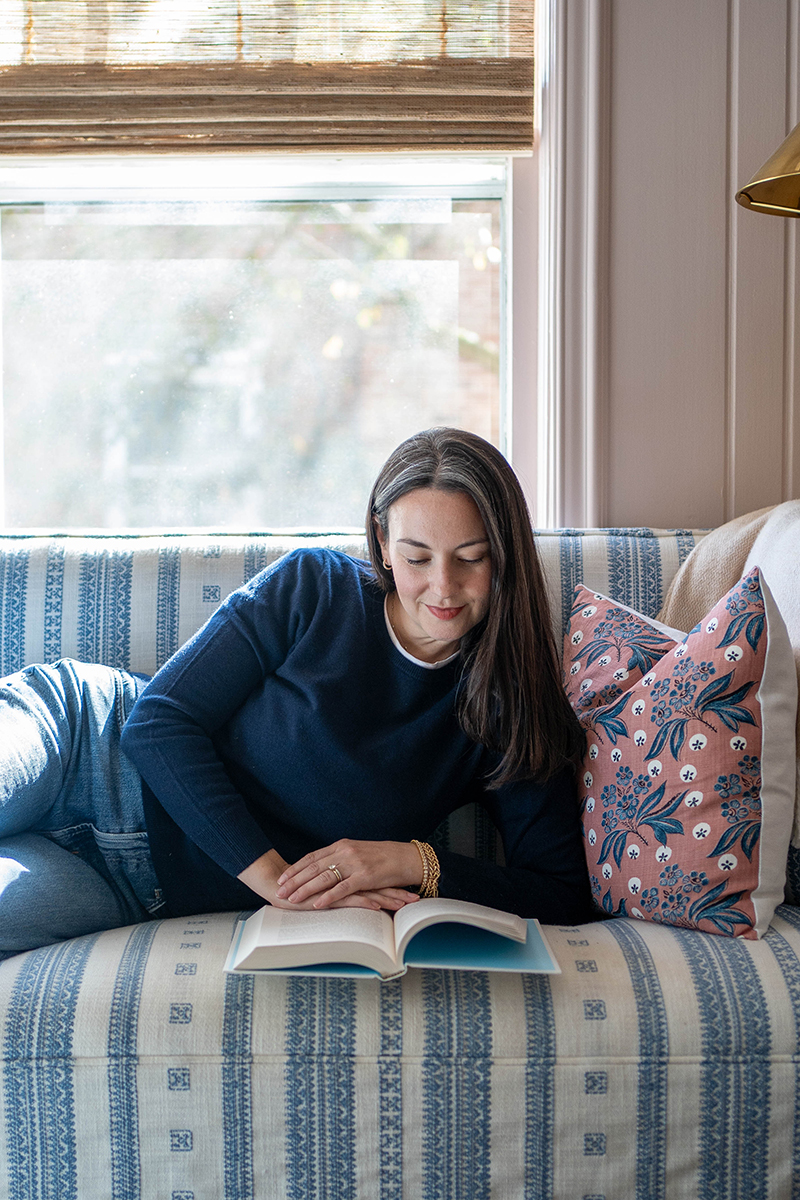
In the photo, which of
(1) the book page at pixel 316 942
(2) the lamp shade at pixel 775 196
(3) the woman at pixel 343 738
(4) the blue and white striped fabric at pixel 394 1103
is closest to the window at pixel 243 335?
(2) the lamp shade at pixel 775 196

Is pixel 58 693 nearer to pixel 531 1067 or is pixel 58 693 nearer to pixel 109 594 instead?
pixel 109 594

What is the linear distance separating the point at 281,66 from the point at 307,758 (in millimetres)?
1461

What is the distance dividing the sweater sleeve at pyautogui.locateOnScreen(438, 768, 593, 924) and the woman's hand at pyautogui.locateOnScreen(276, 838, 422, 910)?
0.05 metres

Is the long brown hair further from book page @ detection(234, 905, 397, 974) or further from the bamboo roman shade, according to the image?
the bamboo roman shade

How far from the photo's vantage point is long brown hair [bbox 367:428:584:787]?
1.24m

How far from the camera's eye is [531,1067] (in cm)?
95

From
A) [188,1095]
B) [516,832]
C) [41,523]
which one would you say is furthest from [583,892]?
[41,523]

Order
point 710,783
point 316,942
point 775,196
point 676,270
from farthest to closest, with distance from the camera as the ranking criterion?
point 676,270
point 775,196
point 710,783
point 316,942

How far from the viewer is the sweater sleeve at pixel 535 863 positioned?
3.84 ft

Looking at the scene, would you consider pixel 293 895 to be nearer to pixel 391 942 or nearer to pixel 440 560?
pixel 391 942

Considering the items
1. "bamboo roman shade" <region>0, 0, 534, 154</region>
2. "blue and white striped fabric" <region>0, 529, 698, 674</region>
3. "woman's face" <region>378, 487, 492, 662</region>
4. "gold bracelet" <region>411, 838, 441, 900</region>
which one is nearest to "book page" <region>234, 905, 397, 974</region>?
"gold bracelet" <region>411, 838, 441, 900</region>

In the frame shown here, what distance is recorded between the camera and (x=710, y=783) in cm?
111

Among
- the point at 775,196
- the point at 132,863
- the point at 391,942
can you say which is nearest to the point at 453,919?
the point at 391,942

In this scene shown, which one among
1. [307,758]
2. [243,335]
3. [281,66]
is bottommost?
[307,758]
